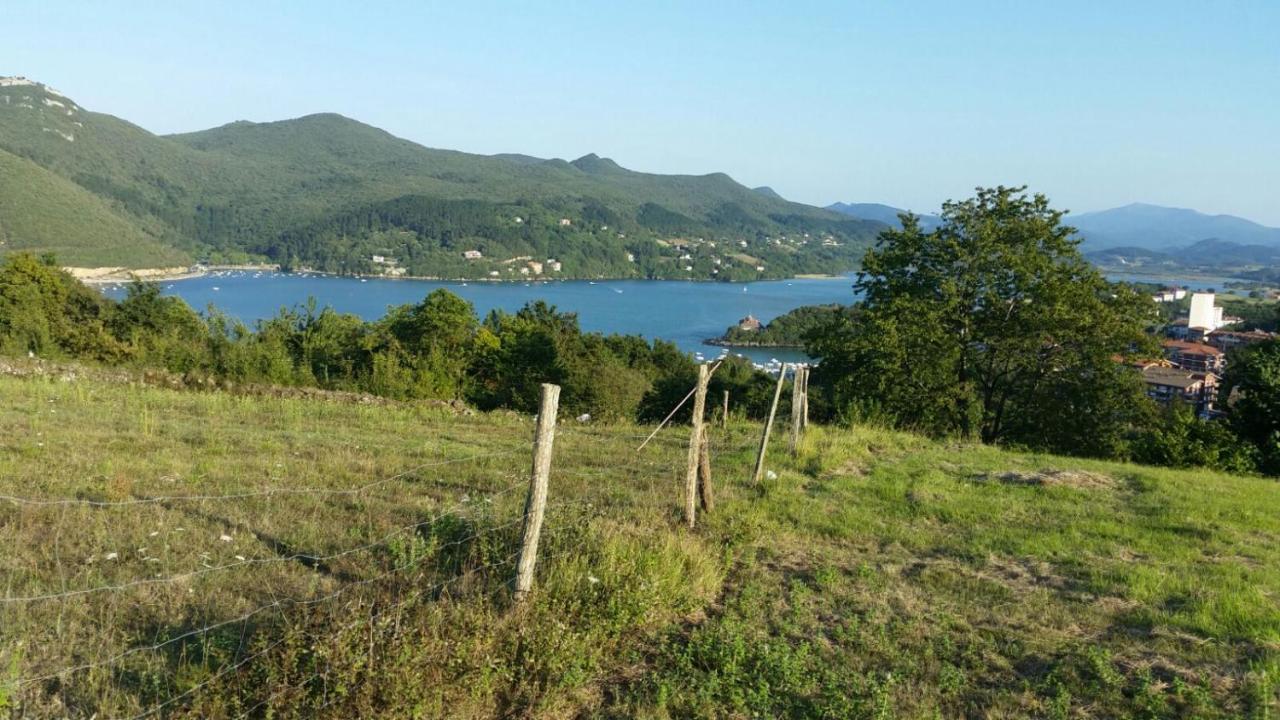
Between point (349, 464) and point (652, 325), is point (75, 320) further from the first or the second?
point (652, 325)

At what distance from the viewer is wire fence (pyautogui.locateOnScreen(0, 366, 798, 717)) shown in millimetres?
3949

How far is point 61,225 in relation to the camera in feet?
445

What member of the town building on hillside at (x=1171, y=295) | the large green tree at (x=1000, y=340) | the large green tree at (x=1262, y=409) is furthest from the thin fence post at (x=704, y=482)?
the town building on hillside at (x=1171, y=295)

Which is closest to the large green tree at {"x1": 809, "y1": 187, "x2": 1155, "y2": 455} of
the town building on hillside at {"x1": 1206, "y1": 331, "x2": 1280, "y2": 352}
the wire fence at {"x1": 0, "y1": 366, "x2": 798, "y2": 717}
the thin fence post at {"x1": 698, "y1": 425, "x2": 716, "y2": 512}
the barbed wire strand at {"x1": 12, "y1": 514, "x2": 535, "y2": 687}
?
the thin fence post at {"x1": 698, "y1": 425, "x2": 716, "y2": 512}

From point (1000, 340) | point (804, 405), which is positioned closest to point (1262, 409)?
point (1000, 340)

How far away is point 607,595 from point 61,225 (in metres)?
171

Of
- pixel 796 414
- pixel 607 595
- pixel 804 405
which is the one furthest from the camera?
pixel 804 405

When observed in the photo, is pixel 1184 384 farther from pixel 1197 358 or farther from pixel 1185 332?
pixel 1185 332

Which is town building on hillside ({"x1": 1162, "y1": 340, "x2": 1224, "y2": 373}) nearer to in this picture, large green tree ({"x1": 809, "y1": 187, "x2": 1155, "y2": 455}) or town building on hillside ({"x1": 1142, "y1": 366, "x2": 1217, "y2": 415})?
town building on hillside ({"x1": 1142, "y1": 366, "x2": 1217, "y2": 415})

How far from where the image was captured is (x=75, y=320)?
3406 centimetres

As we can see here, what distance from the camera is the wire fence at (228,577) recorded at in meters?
3.95

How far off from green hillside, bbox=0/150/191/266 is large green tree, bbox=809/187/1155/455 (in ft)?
455

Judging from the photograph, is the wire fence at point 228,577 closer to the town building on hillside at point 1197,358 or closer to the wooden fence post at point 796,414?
the wooden fence post at point 796,414

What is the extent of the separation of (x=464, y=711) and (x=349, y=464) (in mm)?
6126
